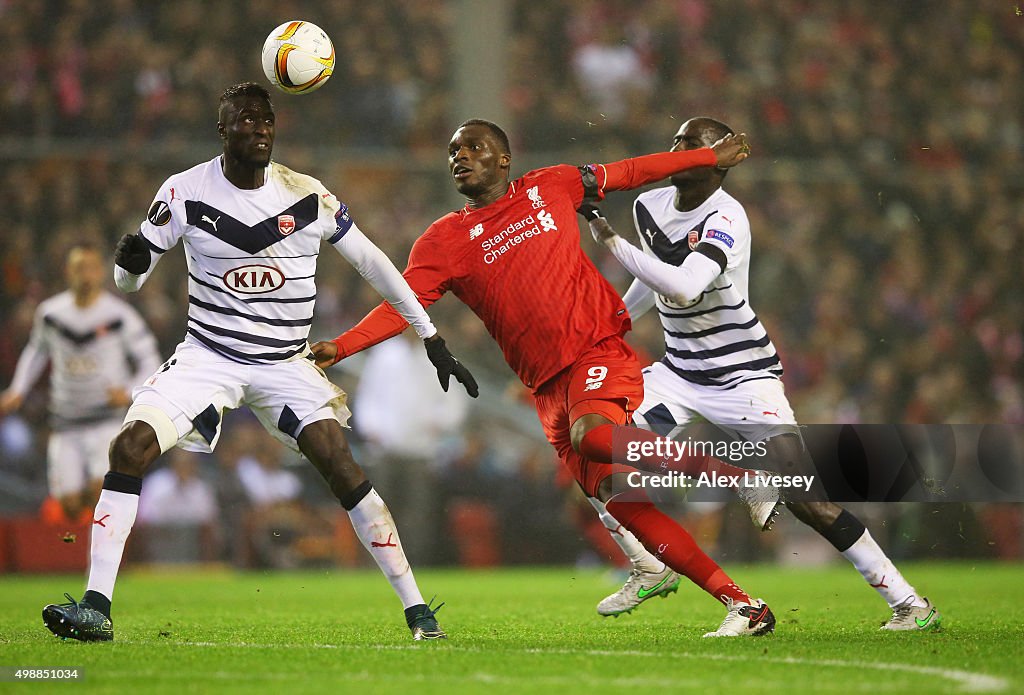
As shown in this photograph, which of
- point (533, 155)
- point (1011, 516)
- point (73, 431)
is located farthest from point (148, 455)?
point (1011, 516)

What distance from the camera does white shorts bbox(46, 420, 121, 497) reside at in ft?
37.0

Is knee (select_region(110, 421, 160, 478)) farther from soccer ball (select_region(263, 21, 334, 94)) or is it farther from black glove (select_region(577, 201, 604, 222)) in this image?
black glove (select_region(577, 201, 604, 222))

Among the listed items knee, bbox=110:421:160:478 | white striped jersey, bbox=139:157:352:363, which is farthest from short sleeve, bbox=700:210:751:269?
knee, bbox=110:421:160:478

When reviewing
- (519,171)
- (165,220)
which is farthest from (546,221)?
(519,171)

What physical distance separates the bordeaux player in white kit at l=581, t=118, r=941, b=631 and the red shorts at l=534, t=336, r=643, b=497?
44cm

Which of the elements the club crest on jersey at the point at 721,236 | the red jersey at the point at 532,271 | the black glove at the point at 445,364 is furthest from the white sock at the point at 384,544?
the club crest on jersey at the point at 721,236

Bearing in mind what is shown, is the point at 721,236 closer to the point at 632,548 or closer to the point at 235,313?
the point at 632,548

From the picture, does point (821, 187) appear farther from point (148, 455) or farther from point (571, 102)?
point (148, 455)

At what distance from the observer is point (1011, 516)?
14.1 m

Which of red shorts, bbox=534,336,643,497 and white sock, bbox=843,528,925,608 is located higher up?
red shorts, bbox=534,336,643,497

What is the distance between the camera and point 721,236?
21.9 feet

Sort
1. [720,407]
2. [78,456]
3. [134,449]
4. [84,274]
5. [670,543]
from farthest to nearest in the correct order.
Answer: [78,456], [84,274], [720,407], [670,543], [134,449]

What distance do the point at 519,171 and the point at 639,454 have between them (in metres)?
7.19

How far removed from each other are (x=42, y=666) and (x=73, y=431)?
665cm
